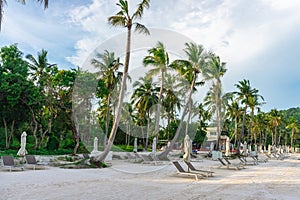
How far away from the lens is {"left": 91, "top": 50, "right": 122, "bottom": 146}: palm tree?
28547mm

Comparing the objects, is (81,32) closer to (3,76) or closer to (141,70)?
(3,76)

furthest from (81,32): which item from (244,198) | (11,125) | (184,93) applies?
(184,93)

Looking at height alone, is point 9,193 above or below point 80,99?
below

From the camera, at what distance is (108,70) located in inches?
1136

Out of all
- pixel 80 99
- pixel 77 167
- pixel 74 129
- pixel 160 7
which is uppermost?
pixel 160 7

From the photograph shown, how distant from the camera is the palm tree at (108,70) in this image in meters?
28.5

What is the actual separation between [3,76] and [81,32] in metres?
7.53

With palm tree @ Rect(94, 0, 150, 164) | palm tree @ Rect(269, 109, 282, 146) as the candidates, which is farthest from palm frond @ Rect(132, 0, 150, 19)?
palm tree @ Rect(269, 109, 282, 146)

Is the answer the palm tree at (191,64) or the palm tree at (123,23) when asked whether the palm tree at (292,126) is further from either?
the palm tree at (123,23)

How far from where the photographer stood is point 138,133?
4988 centimetres

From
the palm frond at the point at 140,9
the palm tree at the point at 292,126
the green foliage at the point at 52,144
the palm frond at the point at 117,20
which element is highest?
the palm frond at the point at 140,9

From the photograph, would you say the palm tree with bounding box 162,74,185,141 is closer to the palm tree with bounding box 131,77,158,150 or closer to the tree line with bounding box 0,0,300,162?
the tree line with bounding box 0,0,300,162

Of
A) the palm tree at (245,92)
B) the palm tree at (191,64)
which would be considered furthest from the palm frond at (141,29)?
the palm tree at (245,92)

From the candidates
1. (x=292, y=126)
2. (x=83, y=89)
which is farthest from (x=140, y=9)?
(x=292, y=126)
